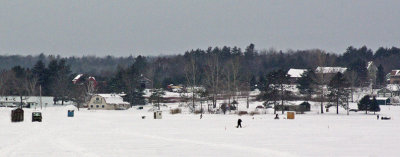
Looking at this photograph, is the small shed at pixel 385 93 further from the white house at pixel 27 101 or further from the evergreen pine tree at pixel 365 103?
the white house at pixel 27 101

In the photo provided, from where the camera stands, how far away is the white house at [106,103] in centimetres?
10769

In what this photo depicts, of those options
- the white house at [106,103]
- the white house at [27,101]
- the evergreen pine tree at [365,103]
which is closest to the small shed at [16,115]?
the evergreen pine tree at [365,103]

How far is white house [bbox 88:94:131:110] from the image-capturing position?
108 m

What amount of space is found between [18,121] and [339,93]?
47.3m

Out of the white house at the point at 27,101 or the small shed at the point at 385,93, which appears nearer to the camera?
the white house at the point at 27,101

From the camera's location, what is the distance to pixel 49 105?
118 m

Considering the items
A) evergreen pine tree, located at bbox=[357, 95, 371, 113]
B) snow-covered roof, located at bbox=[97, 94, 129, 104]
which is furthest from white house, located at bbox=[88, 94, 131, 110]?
evergreen pine tree, located at bbox=[357, 95, 371, 113]

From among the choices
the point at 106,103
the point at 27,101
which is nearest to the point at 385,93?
the point at 106,103

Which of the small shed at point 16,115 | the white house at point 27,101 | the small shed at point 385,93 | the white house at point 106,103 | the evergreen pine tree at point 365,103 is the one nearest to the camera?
the small shed at point 16,115

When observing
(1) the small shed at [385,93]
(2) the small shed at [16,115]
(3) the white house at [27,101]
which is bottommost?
(2) the small shed at [16,115]

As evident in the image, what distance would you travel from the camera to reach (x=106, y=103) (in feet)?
354

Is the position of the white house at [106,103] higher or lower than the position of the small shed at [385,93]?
lower

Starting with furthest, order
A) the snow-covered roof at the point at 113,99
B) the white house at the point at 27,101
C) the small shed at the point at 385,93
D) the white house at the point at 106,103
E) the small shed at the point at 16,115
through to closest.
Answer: the small shed at the point at 385,93 < the white house at the point at 27,101 < the snow-covered roof at the point at 113,99 < the white house at the point at 106,103 < the small shed at the point at 16,115

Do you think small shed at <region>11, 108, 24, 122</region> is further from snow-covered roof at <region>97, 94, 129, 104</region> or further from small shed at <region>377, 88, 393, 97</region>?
small shed at <region>377, 88, 393, 97</region>
